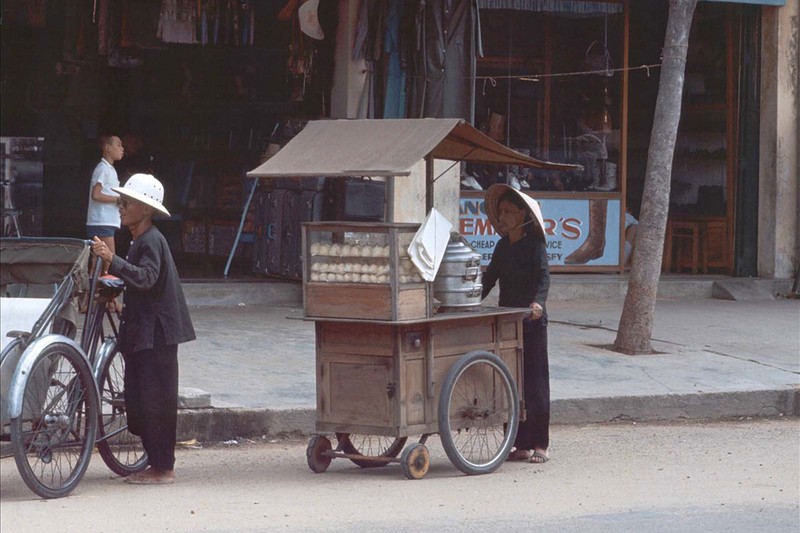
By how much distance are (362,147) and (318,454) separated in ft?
5.85

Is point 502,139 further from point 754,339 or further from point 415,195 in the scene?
point 754,339

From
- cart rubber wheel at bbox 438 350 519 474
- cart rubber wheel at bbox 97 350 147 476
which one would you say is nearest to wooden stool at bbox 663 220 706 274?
cart rubber wheel at bbox 438 350 519 474

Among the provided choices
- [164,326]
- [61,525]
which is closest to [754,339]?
[164,326]

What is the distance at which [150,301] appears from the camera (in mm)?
7219

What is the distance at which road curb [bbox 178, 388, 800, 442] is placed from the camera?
8.77 meters

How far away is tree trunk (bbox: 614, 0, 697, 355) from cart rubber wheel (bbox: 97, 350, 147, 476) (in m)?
5.28

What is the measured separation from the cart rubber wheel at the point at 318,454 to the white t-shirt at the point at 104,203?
5226 mm

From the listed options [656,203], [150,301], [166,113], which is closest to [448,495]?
[150,301]

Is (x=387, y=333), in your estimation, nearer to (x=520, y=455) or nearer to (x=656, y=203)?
(x=520, y=455)

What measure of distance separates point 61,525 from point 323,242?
2262mm

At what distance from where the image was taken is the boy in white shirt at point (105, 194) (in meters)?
12.3

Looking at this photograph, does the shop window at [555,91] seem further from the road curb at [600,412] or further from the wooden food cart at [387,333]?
the wooden food cart at [387,333]

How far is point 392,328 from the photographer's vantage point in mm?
7465

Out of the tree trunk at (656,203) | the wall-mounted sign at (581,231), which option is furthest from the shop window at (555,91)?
the tree trunk at (656,203)
